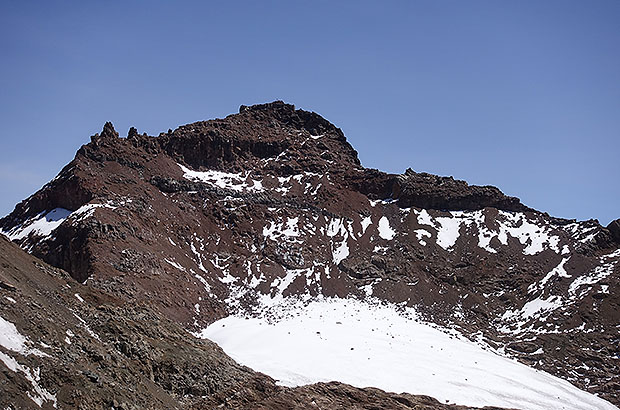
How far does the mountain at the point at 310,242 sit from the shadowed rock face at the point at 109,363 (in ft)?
38.7

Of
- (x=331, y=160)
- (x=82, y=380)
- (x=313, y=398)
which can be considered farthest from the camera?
(x=331, y=160)

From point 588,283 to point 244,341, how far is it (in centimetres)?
4424

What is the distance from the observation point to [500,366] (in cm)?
4969

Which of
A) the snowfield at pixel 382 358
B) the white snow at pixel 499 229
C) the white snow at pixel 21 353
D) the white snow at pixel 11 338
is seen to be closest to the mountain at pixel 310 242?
the white snow at pixel 499 229

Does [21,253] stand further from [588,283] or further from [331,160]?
[331,160]

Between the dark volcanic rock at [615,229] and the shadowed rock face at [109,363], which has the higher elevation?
the dark volcanic rock at [615,229]

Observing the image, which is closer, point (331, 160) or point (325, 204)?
point (325, 204)

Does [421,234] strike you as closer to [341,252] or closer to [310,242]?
[341,252]

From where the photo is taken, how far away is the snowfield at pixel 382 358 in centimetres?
4106

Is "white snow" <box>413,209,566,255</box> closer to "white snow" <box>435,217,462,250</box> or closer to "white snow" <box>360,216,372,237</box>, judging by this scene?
"white snow" <box>435,217,462,250</box>

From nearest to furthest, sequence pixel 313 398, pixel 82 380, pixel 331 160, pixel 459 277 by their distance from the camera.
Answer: pixel 82 380 → pixel 313 398 → pixel 459 277 → pixel 331 160

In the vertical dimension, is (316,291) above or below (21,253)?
above

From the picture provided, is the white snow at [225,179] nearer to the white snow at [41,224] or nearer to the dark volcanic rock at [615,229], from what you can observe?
the white snow at [41,224]

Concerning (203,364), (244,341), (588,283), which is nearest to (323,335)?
(244,341)
